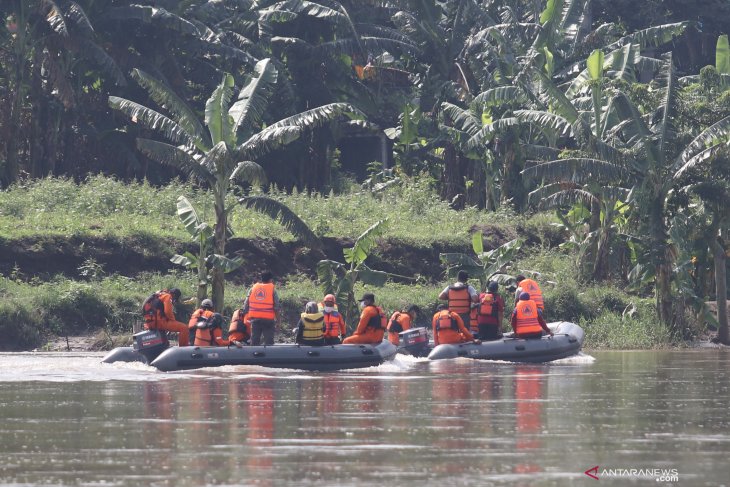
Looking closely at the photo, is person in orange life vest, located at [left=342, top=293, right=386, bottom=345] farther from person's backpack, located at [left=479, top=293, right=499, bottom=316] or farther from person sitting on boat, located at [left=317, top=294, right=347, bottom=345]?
person's backpack, located at [left=479, top=293, right=499, bottom=316]

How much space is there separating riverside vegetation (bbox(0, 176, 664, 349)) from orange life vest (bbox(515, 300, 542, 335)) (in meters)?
5.35

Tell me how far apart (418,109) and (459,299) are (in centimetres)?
1402

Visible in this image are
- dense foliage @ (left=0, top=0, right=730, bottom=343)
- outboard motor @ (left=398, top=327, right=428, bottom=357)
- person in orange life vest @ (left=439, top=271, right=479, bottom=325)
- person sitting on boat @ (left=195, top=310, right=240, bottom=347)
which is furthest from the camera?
dense foliage @ (left=0, top=0, right=730, bottom=343)

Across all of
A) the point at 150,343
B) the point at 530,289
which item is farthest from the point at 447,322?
the point at 150,343

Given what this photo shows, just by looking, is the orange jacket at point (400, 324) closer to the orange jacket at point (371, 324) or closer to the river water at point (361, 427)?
the orange jacket at point (371, 324)

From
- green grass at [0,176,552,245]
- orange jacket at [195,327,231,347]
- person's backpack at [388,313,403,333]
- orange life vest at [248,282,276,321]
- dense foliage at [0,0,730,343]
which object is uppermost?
dense foliage at [0,0,730,343]

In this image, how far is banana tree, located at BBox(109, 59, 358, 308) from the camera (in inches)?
963

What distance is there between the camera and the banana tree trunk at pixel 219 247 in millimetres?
25094

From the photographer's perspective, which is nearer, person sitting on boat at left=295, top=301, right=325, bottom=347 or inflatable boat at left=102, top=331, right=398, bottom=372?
inflatable boat at left=102, top=331, right=398, bottom=372

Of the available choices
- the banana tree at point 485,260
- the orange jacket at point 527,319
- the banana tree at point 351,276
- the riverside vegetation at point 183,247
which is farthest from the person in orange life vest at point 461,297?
the riverside vegetation at point 183,247

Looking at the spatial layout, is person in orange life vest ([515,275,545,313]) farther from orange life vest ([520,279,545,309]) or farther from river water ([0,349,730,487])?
river water ([0,349,730,487])

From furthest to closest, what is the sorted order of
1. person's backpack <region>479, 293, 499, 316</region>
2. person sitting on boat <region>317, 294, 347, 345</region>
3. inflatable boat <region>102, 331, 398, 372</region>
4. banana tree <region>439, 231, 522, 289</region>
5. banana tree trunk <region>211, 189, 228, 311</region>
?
banana tree <region>439, 231, 522, 289</region>
banana tree trunk <region>211, 189, 228, 311</region>
person's backpack <region>479, 293, 499, 316</region>
person sitting on boat <region>317, 294, 347, 345</region>
inflatable boat <region>102, 331, 398, 372</region>

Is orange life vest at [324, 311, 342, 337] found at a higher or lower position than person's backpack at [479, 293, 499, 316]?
lower

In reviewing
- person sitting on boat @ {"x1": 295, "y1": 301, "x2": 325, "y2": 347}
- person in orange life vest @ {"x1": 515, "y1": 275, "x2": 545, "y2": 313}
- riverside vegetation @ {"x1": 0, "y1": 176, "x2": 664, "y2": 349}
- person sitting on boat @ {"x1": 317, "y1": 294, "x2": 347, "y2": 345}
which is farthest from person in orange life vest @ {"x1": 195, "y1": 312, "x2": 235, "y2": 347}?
riverside vegetation @ {"x1": 0, "y1": 176, "x2": 664, "y2": 349}
